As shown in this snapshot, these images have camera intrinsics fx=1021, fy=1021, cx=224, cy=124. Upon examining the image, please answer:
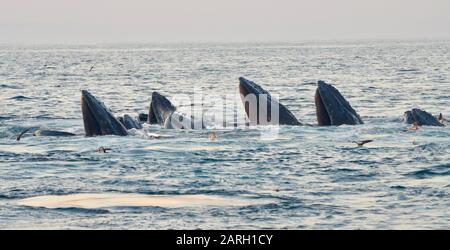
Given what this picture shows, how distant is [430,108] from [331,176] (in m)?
19.5

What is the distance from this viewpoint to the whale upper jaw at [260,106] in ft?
90.3

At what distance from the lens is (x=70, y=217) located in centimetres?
1508

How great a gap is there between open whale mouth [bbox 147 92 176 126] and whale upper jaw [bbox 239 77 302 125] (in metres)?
2.50

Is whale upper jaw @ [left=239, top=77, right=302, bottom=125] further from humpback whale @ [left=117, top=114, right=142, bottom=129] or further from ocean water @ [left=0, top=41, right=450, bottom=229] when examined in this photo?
humpback whale @ [left=117, top=114, right=142, bottom=129]

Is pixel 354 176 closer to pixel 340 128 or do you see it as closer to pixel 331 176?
pixel 331 176

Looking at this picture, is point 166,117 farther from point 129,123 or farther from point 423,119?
point 423,119

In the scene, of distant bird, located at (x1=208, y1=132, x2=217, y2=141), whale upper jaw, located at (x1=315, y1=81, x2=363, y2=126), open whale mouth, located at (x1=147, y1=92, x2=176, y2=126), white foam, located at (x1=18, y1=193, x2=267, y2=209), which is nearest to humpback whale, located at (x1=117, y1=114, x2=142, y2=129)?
open whale mouth, located at (x1=147, y1=92, x2=176, y2=126)

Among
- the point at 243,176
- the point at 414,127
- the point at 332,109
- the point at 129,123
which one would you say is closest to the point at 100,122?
the point at 129,123

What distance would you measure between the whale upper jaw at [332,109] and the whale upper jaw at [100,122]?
533 centimetres

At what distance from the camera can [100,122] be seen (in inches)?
993

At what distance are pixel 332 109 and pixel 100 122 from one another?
635 centimetres

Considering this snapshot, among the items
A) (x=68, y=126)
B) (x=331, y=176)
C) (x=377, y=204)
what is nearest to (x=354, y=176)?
(x=331, y=176)

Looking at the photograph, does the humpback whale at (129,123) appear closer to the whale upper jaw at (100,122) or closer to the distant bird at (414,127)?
the whale upper jaw at (100,122)

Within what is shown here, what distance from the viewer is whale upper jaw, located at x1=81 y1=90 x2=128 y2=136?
81.7 ft
